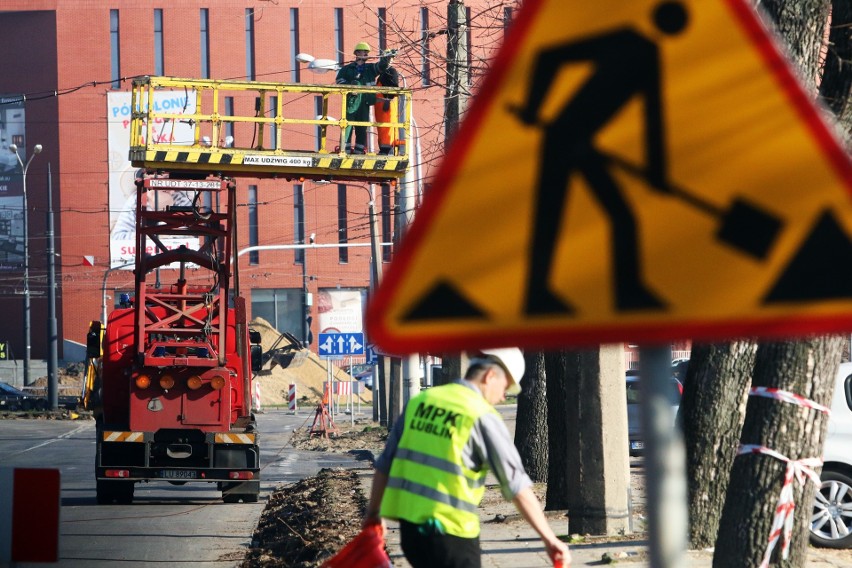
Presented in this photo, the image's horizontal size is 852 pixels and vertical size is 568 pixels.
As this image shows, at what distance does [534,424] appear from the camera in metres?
17.8

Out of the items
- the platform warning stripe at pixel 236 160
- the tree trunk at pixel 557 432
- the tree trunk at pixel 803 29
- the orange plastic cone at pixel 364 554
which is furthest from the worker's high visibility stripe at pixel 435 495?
the platform warning stripe at pixel 236 160

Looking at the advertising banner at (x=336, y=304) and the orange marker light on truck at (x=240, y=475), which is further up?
the advertising banner at (x=336, y=304)

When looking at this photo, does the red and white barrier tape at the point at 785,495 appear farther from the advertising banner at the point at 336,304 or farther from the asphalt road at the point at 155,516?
the advertising banner at the point at 336,304

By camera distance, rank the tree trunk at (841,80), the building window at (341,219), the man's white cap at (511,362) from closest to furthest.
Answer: the man's white cap at (511,362) < the tree trunk at (841,80) < the building window at (341,219)

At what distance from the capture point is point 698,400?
9977 mm

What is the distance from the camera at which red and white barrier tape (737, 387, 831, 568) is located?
7133 mm

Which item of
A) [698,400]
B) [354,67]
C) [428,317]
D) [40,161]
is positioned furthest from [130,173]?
[428,317]

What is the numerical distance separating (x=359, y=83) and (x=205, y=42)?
177 feet

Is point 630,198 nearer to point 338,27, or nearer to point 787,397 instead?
point 787,397

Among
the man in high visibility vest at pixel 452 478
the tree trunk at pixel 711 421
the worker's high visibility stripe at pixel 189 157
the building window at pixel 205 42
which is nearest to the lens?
the man in high visibility vest at pixel 452 478

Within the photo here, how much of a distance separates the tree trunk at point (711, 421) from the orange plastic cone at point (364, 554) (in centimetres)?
479

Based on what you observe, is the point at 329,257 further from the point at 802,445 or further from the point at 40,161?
the point at 802,445

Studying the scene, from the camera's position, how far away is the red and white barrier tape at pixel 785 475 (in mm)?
7133

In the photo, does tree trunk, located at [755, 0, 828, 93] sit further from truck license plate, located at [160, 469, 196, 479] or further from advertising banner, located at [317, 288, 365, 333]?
advertising banner, located at [317, 288, 365, 333]
